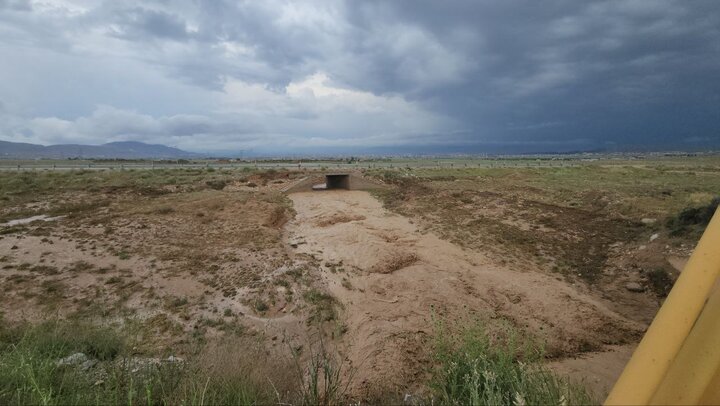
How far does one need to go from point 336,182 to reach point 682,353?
36.3m

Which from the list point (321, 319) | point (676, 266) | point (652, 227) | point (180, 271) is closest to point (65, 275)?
point (180, 271)

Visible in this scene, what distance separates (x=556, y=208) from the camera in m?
22.4

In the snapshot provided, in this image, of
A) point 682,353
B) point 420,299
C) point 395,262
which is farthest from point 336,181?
point 682,353

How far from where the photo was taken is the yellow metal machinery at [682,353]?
2.16 metres

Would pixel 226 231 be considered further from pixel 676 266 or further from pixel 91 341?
pixel 676 266

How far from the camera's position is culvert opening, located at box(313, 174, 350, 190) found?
1457 inches

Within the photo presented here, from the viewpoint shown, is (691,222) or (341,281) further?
(691,222)

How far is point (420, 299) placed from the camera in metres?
11.6

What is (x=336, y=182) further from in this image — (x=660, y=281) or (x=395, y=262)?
(x=660, y=281)

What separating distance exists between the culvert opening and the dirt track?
60.6ft

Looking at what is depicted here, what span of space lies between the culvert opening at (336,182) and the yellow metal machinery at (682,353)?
113 feet

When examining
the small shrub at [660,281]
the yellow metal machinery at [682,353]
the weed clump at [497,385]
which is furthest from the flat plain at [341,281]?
the yellow metal machinery at [682,353]

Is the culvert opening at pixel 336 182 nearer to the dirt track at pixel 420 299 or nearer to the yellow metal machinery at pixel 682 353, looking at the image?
the dirt track at pixel 420 299

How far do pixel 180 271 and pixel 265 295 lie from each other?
392 centimetres
